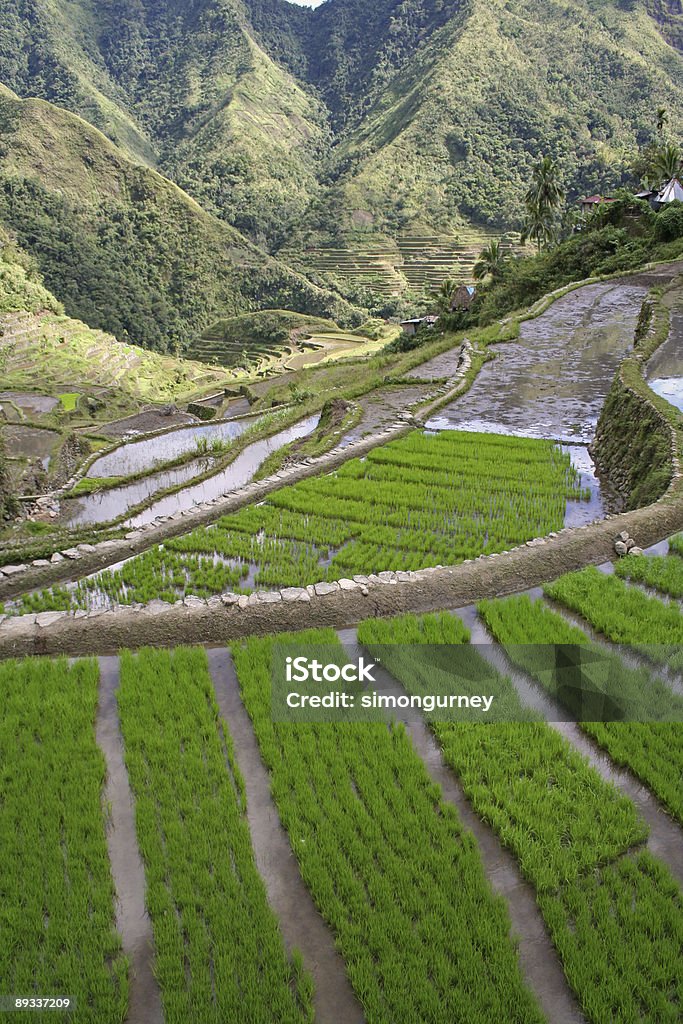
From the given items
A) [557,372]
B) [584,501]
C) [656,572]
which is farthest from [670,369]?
[656,572]

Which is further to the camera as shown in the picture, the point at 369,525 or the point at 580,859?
the point at 369,525

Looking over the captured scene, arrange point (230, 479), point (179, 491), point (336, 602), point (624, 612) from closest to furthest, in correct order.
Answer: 1. point (624, 612)
2. point (336, 602)
3. point (179, 491)
4. point (230, 479)

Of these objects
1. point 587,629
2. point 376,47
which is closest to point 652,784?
point 587,629

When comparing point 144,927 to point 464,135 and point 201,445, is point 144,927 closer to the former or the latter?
point 201,445

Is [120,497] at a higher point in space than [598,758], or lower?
lower

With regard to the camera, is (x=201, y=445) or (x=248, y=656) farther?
(x=201, y=445)

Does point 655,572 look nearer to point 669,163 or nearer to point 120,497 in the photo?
point 120,497

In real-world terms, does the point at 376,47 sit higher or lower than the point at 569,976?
higher
